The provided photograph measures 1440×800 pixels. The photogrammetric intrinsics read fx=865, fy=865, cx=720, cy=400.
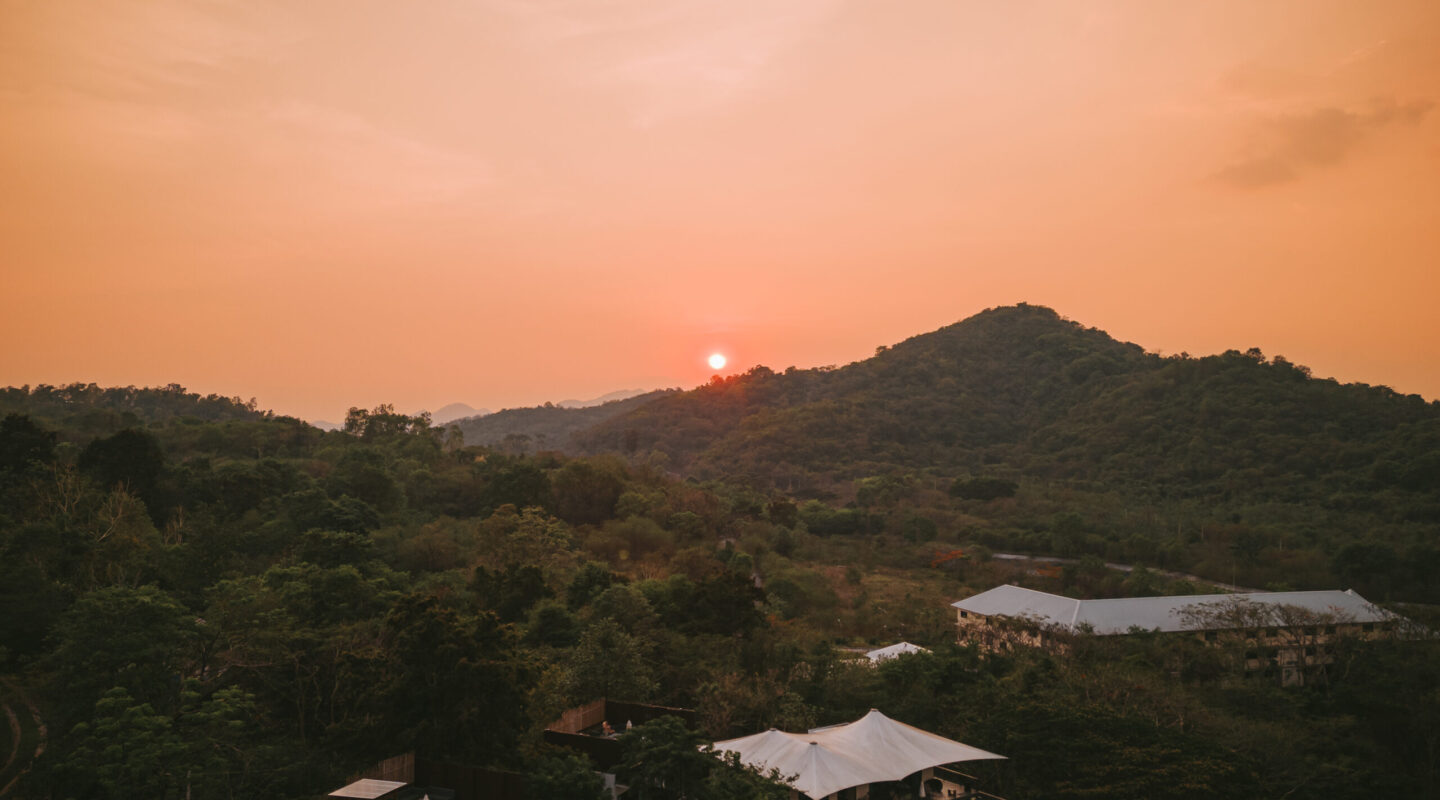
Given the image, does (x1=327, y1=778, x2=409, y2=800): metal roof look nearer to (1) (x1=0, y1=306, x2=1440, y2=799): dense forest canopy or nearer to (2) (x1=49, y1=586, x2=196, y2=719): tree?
(1) (x1=0, y1=306, x2=1440, y2=799): dense forest canopy

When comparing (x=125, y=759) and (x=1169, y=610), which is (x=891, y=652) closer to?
(x=1169, y=610)

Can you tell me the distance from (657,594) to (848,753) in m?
8.08

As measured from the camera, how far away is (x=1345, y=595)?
27.6 m

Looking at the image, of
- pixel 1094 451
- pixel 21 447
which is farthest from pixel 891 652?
pixel 1094 451

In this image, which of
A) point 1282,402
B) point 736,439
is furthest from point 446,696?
point 736,439

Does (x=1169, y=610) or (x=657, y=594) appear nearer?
(x=657, y=594)

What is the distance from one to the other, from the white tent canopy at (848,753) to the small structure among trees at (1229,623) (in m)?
9.75

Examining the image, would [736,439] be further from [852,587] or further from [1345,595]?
[1345,595]

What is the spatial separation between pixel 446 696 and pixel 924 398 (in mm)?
73153

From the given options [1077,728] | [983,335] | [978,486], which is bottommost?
[1077,728]

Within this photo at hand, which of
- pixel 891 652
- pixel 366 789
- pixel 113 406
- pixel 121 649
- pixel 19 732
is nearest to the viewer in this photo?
pixel 366 789

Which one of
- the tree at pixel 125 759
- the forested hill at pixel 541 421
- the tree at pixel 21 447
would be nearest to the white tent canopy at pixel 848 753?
the tree at pixel 125 759

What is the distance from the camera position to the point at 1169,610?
2602 centimetres

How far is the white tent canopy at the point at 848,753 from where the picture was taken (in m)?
13.8
